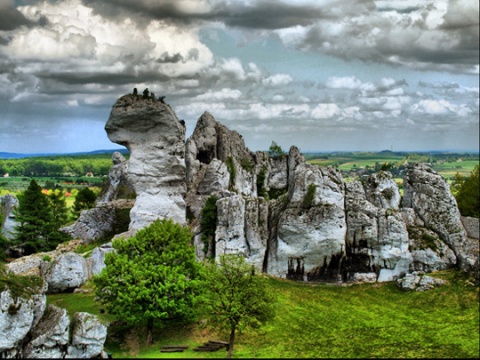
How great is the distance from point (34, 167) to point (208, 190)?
12886cm

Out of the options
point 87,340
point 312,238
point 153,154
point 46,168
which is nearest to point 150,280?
point 87,340

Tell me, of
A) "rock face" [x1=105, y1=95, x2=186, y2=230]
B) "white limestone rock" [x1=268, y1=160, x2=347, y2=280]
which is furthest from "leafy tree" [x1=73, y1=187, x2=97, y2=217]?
"white limestone rock" [x1=268, y1=160, x2=347, y2=280]

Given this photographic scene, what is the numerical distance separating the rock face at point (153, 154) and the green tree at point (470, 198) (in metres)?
35.9

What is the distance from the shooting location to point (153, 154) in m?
58.4

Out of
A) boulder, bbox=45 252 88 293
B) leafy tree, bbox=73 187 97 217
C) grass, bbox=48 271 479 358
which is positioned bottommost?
grass, bbox=48 271 479 358

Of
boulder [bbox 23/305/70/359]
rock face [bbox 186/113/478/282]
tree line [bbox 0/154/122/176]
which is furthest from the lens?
tree line [bbox 0/154/122/176]

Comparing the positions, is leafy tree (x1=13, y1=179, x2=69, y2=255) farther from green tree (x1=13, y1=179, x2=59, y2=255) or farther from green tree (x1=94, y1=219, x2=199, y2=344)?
green tree (x1=94, y1=219, x2=199, y2=344)

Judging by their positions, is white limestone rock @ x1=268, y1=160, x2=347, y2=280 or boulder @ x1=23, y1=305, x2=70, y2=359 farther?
white limestone rock @ x1=268, y1=160, x2=347, y2=280

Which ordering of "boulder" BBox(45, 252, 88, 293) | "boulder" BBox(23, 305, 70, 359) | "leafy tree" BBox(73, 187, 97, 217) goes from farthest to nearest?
"leafy tree" BBox(73, 187, 97, 217), "boulder" BBox(45, 252, 88, 293), "boulder" BBox(23, 305, 70, 359)

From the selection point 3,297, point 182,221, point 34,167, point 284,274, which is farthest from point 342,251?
point 34,167

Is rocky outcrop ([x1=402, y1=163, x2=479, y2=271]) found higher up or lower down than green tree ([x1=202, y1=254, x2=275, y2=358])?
higher up

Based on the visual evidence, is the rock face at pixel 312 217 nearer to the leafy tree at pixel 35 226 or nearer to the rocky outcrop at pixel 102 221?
the rocky outcrop at pixel 102 221

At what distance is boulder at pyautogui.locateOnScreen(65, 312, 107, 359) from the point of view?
34.4 meters

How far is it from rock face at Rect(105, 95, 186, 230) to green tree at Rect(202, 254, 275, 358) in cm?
2083
